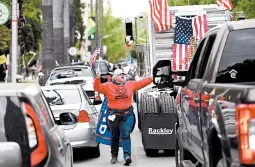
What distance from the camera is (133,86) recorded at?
1549 cm

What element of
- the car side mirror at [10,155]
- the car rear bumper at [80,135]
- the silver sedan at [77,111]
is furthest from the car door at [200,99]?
the car rear bumper at [80,135]

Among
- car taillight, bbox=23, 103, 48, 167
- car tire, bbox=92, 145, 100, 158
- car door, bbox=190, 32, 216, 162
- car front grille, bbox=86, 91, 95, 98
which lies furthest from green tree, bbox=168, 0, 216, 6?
car taillight, bbox=23, 103, 48, 167

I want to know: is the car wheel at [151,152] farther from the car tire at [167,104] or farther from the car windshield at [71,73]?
the car windshield at [71,73]

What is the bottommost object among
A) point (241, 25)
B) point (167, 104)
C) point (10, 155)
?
point (167, 104)

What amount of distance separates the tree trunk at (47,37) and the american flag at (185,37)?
16155 millimetres

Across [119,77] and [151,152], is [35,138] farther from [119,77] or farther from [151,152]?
[151,152]

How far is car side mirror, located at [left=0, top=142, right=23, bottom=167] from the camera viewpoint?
6.94 metres

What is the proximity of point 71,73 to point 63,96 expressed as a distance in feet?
43.5

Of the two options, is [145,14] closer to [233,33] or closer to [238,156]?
[233,33]

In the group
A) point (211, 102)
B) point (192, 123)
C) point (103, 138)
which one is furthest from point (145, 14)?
point (211, 102)

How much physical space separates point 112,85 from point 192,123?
628 centimetres

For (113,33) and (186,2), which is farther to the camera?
(113,33)

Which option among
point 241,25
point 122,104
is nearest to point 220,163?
point 241,25

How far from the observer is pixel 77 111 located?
52.4ft
